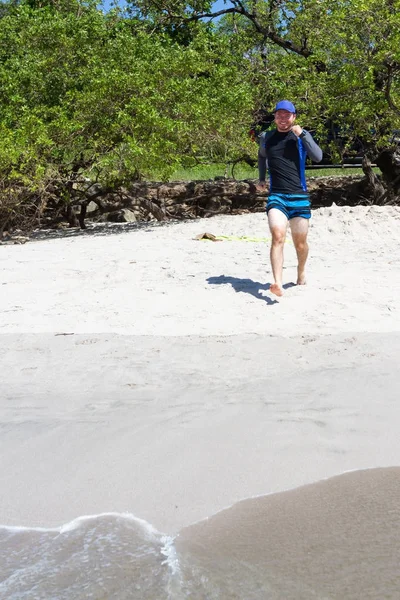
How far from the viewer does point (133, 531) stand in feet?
11.1

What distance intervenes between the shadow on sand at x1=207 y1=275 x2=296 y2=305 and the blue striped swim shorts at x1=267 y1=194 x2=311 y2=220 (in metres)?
0.73

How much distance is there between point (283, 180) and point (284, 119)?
54 cm

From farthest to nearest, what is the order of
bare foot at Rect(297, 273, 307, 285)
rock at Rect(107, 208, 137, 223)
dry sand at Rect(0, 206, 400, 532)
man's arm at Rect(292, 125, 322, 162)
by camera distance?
rock at Rect(107, 208, 137, 223) < bare foot at Rect(297, 273, 307, 285) < man's arm at Rect(292, 125, 322, 162) < dry sand at Rect(0, 206, 400, 532)

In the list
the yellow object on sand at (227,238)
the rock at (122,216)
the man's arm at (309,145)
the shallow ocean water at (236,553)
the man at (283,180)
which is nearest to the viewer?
the shallow ocean water at (236,553)

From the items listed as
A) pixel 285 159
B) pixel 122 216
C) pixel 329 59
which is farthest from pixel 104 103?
pixel 285 159

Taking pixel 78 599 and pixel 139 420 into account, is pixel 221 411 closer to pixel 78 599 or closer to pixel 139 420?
pixel 139 420

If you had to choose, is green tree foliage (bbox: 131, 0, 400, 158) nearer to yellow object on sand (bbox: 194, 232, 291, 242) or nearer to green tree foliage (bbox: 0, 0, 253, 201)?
green tree foliage (bbox: 0, 0, 253, 201)

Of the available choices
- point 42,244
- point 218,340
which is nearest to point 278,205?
point 218,340

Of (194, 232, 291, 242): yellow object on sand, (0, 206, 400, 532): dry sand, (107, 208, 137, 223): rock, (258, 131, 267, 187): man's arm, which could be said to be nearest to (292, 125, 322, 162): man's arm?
(258, 131, 267, 187): man's arm

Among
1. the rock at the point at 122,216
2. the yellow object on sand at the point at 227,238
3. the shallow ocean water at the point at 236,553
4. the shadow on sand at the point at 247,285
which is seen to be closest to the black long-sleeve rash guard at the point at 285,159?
the shadow on sand at the point at 247,285

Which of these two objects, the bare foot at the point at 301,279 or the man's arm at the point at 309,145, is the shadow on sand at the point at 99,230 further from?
the man's arm at the point at 309,145

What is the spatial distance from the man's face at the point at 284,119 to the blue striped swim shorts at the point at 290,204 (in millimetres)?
595

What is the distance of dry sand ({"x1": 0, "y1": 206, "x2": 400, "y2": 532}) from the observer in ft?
12.4

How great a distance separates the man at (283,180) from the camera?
6.75 m
